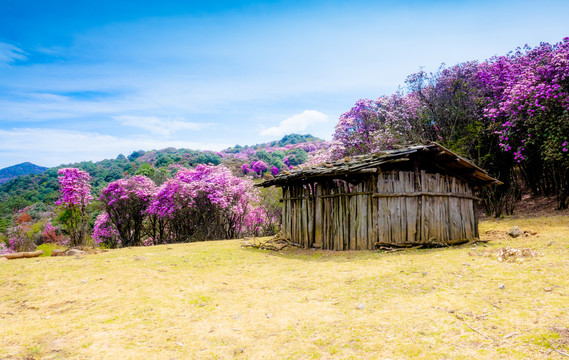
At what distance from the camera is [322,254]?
32.2 feet

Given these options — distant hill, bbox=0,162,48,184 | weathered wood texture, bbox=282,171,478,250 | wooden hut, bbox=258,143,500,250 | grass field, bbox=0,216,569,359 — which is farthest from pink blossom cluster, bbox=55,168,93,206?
distant hill, bbox=0,162,48,184

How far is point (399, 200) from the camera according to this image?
9.62 m

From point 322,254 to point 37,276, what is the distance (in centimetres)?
743

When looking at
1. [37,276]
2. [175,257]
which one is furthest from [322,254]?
[37,276]

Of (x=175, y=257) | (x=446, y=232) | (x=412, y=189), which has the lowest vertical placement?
(x=175, y=257)

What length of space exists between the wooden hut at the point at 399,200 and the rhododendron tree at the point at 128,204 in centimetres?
1061

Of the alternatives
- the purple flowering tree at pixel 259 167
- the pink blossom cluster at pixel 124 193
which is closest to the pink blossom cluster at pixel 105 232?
the pink blossom cluster at pixel 124 193

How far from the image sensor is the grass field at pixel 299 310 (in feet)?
11.3

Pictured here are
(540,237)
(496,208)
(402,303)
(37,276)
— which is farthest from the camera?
(496,208)

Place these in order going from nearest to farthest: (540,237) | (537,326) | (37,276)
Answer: (537,326), (37,276), (540,237)

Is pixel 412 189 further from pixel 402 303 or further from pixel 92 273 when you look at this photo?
pixel 92 273

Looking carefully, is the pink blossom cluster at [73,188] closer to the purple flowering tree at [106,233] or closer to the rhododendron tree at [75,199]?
the rhododendron tree at [75,199]

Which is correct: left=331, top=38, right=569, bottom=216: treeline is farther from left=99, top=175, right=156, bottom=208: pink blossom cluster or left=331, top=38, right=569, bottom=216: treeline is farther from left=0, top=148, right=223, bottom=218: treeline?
left=0, top=148, right=223, bottom=218: treeline

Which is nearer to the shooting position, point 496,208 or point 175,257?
point 175,257
